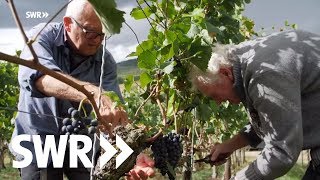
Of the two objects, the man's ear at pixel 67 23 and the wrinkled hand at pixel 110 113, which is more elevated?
the man's ear at pixel 67 23

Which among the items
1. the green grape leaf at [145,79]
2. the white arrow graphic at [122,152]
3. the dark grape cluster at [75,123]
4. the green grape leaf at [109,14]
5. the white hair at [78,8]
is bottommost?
the white arrow graphic at [122,152]

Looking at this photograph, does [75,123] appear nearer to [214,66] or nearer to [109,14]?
[109,14]

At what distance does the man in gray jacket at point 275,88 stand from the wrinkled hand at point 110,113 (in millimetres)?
695

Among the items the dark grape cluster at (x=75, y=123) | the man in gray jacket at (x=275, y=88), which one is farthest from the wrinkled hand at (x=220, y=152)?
the dark grape cluster at (x=75, y=123)

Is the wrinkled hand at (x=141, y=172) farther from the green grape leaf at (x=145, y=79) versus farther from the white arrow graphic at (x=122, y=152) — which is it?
the green grape leaf at (x=145, y=79)

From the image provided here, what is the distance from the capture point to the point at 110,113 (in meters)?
1.92

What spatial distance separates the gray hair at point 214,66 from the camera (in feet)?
8.18

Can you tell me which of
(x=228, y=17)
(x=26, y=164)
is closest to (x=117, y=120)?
(x=26, y=164)

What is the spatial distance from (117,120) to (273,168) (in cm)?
92

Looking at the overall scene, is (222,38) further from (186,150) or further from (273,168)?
(273,168)

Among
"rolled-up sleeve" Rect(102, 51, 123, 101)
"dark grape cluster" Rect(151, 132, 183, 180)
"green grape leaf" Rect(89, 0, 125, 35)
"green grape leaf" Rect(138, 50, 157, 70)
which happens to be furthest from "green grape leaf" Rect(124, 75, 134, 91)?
"green grape leaf" Rect(89, 0, 125, 35)

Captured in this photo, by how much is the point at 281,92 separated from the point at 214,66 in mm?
381

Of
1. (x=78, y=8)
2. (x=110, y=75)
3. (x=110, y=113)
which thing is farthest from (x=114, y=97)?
(x=110, y=75)

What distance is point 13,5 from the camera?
0.99 metres
